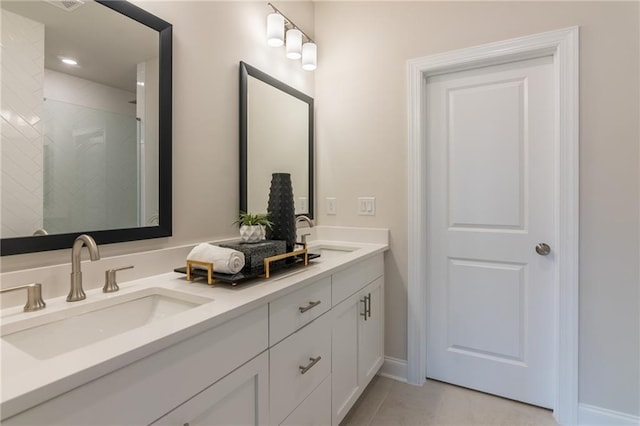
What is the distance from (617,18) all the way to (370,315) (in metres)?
1.90

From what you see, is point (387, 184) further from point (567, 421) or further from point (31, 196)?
point (31, 196)

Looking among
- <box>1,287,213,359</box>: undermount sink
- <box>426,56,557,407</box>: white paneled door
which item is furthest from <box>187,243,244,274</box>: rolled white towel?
<box>426,56,557,407</box>: white paneled door

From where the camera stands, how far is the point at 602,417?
163 cm

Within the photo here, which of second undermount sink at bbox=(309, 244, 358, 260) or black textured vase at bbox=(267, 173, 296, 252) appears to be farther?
second undermount sink at bbox=(309, 244, 358, 260)

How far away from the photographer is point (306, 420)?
4.18ft

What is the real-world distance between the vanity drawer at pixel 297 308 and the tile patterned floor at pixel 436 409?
776mm

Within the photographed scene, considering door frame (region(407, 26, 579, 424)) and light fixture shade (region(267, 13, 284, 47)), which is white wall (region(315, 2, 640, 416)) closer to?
door frame (region(407, 26, 579, 424))

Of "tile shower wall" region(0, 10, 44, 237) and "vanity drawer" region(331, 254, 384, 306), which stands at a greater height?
"tile shower wall" region(0, 10, 44, 237)

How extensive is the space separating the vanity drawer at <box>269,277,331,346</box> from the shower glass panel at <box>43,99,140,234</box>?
63 cm

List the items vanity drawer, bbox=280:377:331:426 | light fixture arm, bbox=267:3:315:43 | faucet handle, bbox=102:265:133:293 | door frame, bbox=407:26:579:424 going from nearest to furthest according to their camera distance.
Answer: faucet handle, bbox=102:265:133:293 < vanity drawer, bbox=280:377:331:426 < door frame, bbox=407:26:579:424 < light fixture arm, bbox=267:3:315:43

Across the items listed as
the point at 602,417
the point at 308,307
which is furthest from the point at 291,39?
the point at 602,417

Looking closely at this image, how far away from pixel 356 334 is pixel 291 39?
173 centimetres

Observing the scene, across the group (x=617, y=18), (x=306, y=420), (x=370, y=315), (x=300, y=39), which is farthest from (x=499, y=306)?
(x=300, y=39)

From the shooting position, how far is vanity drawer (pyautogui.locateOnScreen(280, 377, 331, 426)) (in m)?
1.21
